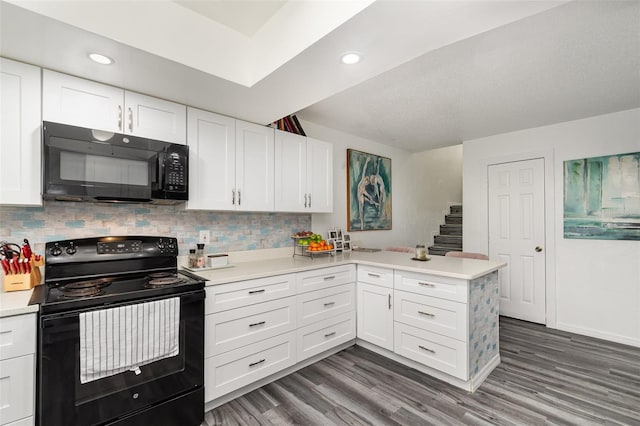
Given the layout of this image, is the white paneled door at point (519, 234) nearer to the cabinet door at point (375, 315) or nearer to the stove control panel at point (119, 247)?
the cabinet door at point (375, 315)

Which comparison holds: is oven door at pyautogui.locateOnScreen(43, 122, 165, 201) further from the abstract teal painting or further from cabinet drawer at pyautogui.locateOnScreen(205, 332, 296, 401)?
the abstract teal painting

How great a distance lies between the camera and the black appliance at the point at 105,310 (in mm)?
1420

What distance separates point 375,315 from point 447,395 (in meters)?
0.83

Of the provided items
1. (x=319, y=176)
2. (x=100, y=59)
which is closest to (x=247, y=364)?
(x=319, y=176)

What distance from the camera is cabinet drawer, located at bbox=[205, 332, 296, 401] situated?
196cm

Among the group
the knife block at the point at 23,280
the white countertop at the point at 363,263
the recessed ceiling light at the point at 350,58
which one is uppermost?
the recessed ceiling light at the point at 350,58

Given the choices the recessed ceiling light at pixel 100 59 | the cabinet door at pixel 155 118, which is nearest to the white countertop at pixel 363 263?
the cabinet door at pixel 155 118

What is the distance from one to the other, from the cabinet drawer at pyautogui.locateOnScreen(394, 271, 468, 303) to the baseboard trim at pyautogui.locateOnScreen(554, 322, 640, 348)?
2.38 m

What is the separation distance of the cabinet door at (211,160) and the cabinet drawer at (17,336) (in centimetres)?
106

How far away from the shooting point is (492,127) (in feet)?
12.2

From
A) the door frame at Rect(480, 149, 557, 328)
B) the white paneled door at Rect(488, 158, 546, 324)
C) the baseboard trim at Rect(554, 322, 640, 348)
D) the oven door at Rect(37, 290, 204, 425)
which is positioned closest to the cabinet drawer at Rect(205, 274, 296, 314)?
the oven door at Rect(37, 290, 204, 425)

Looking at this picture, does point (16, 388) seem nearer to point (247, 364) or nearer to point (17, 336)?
point (17, 336)

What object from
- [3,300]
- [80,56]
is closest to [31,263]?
[3,300]

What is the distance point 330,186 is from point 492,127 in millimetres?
2279
